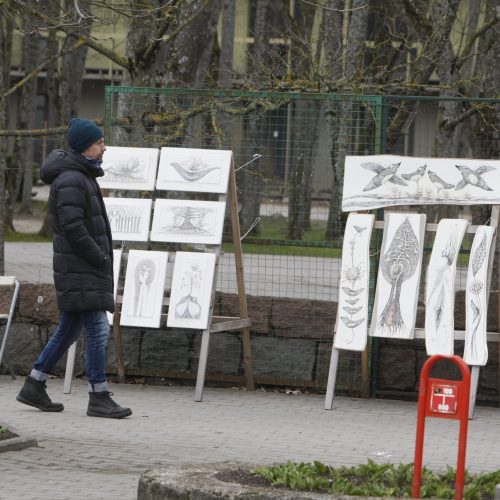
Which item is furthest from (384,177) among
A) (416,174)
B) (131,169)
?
(131,169)

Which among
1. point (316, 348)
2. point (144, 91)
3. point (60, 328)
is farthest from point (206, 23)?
point (60, 328)

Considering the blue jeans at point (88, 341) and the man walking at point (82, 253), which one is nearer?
the man walking at point (82, 253)

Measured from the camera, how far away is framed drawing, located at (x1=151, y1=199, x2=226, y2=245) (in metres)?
9.84

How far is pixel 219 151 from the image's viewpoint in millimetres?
9945

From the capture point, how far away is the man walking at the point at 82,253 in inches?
336

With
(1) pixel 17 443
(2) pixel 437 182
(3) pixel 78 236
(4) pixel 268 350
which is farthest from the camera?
(4) pixel 268 350

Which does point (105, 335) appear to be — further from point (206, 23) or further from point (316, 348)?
point (206, 23)

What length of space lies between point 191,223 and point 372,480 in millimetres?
4050

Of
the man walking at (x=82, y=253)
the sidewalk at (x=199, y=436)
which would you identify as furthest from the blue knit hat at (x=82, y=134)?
the sidewalk at (x=199, y=436)

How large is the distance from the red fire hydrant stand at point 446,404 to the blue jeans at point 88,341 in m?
3.35

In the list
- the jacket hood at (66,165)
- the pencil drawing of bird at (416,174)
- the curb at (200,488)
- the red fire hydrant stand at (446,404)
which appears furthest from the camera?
the pencil drawing of bird at (416,174)

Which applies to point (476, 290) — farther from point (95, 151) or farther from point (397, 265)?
point (95, 151)

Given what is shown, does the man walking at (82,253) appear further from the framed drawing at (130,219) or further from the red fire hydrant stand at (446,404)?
the red fire hydrant stand at (446,404)

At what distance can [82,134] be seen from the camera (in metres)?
8.63
